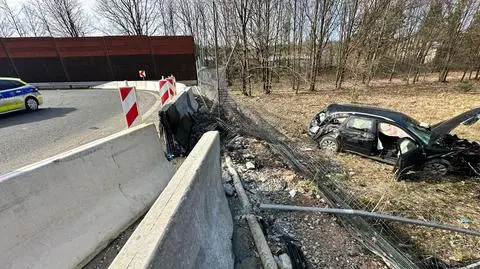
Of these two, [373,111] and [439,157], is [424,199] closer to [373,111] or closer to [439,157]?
[439,157]

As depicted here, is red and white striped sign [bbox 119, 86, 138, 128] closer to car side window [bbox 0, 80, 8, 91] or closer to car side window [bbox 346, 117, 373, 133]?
car side window [bbox 346, 117, 373, 133]

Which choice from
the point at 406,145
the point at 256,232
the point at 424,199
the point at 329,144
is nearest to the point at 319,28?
the point at 329,144

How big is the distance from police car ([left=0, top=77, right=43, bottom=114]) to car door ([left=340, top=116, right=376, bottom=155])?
12685 millimetres

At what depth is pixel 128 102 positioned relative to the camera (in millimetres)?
5363

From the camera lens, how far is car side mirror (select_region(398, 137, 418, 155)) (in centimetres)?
594

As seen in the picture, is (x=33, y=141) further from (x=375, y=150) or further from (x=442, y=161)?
(x=442, y=161)

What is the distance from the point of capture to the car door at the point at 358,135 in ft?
22.9

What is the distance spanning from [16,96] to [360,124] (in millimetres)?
13200

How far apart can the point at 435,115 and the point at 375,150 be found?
756 centimetres

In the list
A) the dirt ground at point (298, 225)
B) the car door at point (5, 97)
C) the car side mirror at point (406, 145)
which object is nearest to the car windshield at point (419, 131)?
the car side mirror at point (406, 145)

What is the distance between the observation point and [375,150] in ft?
23.2

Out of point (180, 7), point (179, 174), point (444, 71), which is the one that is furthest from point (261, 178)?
point (180, 7)

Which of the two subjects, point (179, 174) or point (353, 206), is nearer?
point (179, 174)

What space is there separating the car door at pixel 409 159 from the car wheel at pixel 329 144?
196cm
